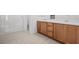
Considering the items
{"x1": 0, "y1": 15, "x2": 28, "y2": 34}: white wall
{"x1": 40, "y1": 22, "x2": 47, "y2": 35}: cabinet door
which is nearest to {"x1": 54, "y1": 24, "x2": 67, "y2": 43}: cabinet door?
{"x1": 40, "y1": 22, "x2": 47, "y2": 35}: cabinet door

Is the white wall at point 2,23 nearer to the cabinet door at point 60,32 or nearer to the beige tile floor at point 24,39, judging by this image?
the beige tile floor at point 24,39

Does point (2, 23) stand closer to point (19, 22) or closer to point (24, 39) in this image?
point (19, 22)

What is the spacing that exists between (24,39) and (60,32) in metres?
0.46

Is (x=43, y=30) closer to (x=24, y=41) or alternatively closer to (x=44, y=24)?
(x=44, y=24)

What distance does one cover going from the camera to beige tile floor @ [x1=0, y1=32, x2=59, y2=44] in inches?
60.2

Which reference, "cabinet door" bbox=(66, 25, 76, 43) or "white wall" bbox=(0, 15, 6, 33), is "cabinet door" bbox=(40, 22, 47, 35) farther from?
"white wall" bbox=(0, 15, 6, 33)

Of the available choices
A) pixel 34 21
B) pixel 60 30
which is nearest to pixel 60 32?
pixel 60 30

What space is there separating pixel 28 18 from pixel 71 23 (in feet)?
1.77

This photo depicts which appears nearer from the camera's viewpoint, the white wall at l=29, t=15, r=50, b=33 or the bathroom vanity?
the bathroom vanity

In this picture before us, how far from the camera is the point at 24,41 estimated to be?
5.07 feet

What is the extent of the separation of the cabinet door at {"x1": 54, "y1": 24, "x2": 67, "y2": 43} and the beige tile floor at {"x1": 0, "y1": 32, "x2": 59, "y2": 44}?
0.07 m

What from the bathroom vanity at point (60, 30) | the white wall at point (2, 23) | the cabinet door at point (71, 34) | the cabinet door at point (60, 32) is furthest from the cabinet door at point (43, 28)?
the white wall at point (2, 23)

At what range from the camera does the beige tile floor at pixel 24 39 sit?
5.01 feet
